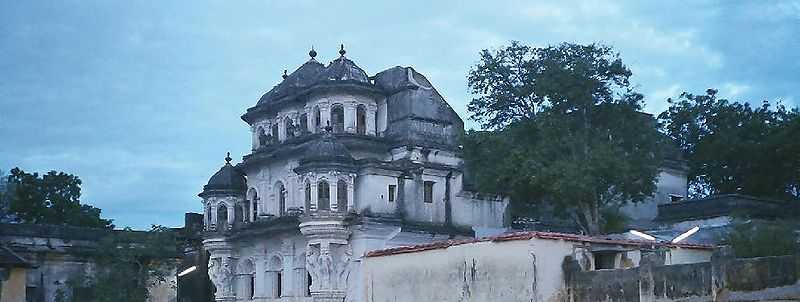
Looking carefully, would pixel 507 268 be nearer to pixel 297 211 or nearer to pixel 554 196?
pixel 554 196

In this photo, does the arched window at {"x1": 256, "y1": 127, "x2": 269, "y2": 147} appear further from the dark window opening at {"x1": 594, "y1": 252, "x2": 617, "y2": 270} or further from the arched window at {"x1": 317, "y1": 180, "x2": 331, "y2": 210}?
the dark window opening at {"x1": 594, "y1": 252, "x2": 617, "y2": 270}

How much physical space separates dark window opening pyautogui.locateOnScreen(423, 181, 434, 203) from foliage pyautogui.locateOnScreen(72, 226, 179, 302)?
Answer: 9908mm

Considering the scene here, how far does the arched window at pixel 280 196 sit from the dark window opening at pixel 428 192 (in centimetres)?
551

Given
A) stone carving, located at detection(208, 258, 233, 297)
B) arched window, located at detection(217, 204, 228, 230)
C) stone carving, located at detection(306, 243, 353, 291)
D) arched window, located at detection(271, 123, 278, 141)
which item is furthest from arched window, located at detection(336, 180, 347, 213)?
stone carving, located at detection(208, 258, 233, 297)

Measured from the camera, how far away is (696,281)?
19.6 m

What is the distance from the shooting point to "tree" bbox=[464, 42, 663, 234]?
33219 mm

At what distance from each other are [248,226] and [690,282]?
23607 millimetres

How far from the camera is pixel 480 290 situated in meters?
22.1

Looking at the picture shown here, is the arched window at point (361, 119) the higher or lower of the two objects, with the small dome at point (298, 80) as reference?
lower

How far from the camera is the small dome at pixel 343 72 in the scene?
4031 cm

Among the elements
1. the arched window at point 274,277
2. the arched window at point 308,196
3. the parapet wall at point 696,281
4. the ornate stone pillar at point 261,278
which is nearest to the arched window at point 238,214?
the ornate stone pillar at point 261,278

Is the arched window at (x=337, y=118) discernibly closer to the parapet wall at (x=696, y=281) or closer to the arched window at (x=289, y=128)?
the arched window at (x=289, y=128)

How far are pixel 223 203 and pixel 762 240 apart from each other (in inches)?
855

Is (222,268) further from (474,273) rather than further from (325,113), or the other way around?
(474,273)
